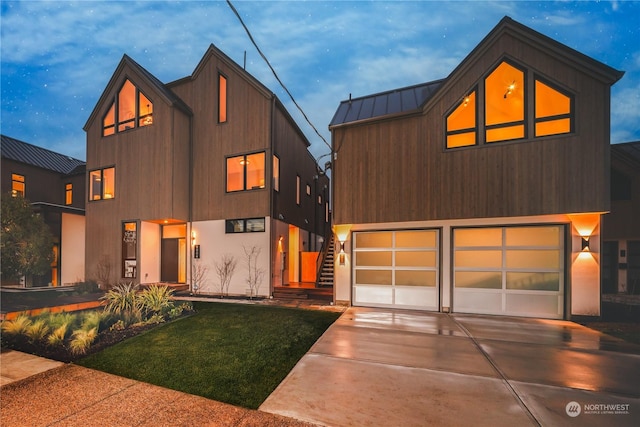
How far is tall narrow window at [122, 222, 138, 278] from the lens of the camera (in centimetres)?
1145

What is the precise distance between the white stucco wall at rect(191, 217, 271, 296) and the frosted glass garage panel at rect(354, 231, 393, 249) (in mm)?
3532

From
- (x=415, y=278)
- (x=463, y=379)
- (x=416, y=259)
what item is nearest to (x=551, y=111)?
(x=416, y=259)

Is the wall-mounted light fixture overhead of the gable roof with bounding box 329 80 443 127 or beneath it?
beneath

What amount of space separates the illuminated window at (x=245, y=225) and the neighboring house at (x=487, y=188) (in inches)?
134

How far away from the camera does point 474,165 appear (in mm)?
7344

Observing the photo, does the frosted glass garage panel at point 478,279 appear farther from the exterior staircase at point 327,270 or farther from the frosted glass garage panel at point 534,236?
the exterior staircase at point 327,270

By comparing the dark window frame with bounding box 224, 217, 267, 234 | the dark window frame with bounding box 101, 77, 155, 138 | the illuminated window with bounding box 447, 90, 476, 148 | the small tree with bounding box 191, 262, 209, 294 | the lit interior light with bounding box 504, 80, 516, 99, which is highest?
the dark window frame with bounding box 101, 77, 155, 138

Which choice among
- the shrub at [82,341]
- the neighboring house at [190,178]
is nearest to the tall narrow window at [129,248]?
the neighboring house at [190,178]

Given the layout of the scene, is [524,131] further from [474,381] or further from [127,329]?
[127,329]

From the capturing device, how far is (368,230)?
8633 mm

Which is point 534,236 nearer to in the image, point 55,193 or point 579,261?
point 579,261

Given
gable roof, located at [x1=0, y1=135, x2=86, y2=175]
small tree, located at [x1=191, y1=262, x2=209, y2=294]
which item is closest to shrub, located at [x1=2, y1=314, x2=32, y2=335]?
small tree, located at [x1=191, y1=262, x2=209, y2=294]

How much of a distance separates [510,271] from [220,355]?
7.33 metres

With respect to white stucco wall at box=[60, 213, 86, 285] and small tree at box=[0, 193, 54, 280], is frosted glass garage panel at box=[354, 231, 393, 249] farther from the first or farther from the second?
white stucco wall at box=[60, 213, 86, 285]
